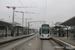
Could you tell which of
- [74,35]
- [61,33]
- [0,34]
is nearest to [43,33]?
[74,35]

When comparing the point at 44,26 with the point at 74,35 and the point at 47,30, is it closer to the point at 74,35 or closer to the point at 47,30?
the point at 47,30

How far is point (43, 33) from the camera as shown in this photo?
34.2 m

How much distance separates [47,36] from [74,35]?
726 cm

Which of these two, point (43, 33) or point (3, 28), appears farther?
point (3, 28)

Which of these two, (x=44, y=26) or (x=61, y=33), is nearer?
(x=44, y=26)

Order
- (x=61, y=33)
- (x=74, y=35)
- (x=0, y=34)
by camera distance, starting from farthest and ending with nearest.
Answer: (x=61, y=33) < (x=0, y=34) < (x=74, y=35)

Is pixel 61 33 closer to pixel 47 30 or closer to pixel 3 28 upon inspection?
pixel 47 30

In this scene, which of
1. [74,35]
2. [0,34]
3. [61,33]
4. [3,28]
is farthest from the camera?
[61,33]

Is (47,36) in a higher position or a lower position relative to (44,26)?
lower

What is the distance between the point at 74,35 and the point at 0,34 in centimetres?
1675

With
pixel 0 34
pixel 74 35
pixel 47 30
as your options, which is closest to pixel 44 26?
pixel 47 30

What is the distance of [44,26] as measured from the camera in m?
34.8

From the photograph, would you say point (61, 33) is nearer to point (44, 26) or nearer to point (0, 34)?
point (44, 26)

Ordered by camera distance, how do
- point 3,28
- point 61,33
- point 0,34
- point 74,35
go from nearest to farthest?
1. point 74,35
2. point 0,34
3. point 3,28
4. point 61,33
